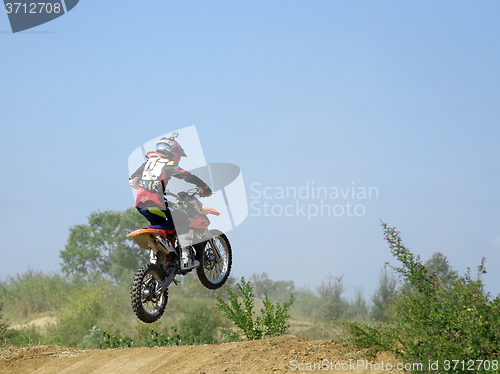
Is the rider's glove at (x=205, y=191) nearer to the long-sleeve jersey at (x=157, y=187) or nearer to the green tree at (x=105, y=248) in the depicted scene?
the long-sleeve jersey at (x=157, y=187)

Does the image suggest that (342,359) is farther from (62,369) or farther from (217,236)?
(62,369)

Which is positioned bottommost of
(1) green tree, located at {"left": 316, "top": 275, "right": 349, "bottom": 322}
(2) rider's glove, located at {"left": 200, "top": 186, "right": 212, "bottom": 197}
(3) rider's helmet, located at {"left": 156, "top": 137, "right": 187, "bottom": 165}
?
(1) green tree, located at {"left": 316, "top": 275, "right": 349, "bottom": 322}

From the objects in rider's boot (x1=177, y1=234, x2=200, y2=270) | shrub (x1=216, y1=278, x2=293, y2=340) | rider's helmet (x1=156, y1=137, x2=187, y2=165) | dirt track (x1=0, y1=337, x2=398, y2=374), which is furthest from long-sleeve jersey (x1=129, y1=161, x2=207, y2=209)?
shrub (x1=216, y1=278, x2=293, y2=340)

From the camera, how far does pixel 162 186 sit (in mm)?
8281


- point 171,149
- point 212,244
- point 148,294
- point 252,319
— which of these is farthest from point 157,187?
point 252,319

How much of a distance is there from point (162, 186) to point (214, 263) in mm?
1890

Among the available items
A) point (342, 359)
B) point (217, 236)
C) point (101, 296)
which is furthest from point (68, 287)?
point (342, 359)

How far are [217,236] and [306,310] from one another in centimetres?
1812

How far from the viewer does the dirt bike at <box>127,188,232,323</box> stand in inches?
320

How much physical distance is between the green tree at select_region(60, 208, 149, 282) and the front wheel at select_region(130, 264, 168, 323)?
21382mm

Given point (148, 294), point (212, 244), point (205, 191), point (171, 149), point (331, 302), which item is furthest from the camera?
point (331, 302)

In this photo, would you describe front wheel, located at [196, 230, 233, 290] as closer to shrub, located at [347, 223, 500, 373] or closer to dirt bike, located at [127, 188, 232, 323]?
dirt bike, located at [127, 188, 232, 323]

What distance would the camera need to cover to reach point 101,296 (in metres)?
23.8

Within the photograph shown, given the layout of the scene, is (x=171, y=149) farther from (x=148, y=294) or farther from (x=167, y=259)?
(x=148, y=294)
